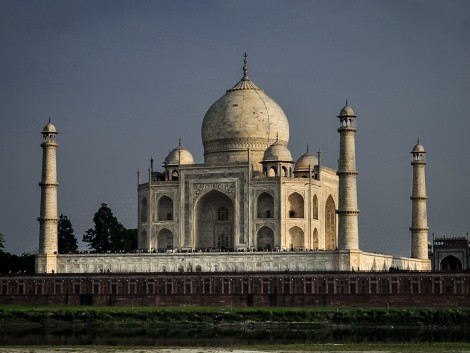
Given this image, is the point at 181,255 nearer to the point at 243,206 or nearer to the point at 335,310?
the point at 243,206

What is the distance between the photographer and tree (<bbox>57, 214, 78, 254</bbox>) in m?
83.1

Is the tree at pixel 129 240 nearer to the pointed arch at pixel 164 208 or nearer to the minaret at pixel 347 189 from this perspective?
the pointed arch at pixel 164 208

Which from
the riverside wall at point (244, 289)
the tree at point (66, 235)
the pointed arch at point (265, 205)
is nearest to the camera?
the riverside wall at point (244, 289)

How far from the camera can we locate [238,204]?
72125mm

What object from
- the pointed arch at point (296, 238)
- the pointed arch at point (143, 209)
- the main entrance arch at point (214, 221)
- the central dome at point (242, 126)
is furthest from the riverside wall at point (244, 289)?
the central dome at point (242, 126)

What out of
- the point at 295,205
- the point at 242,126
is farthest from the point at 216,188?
the point at 295,205

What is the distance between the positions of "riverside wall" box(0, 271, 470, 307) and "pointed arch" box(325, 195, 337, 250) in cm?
1166

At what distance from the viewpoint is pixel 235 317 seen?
5769cm

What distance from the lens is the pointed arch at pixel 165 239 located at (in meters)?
73.2

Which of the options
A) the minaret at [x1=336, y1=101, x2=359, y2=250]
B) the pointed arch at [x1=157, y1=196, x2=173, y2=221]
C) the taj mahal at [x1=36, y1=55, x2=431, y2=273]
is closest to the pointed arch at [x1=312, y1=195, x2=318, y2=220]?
the taj mahal at [x1=36, y1=55, x2=431, y2=273]

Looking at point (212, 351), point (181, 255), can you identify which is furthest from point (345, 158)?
point (212, 351)

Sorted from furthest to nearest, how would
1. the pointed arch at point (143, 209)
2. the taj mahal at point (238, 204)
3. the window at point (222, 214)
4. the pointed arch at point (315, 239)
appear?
the pointed arch at point (143, 209) < the window at point (222, 214) < the pointed arch at point (315, 239) < the taj mahal at point (238, 204)

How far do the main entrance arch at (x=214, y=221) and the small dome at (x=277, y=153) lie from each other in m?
3.12

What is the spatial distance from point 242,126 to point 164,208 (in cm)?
605
